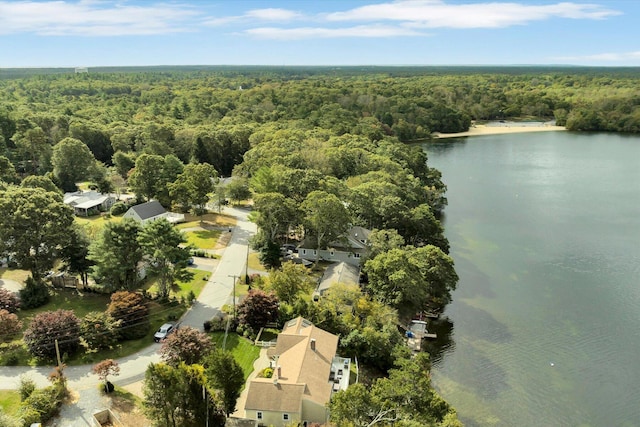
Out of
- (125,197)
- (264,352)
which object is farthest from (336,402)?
(125,197)

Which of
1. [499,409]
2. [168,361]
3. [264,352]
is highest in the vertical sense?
[168,361]

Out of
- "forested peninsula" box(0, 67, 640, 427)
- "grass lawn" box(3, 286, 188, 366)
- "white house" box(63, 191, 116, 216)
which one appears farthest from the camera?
"white house" box(63, 191, 116, 216)

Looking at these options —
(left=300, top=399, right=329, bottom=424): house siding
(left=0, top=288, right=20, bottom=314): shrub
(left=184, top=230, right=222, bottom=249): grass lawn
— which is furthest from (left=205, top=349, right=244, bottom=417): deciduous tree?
(left=184, top=230, right=222, bottom=249): grass lawn

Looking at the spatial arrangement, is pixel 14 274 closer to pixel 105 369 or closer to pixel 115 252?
pixel 115 252

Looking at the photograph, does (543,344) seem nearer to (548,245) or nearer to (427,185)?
(548,245)

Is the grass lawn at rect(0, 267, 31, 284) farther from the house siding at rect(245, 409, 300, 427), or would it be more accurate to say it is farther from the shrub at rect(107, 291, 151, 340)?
the house siding at rect(245, 409, 300, 427)

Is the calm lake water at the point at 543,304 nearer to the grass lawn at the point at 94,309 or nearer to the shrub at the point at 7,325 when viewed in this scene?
the grass lawn at the point at 94,309

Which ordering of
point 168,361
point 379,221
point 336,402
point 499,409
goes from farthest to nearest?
point 379,221 < point 499,409 < point 168,361 < point 336,402
